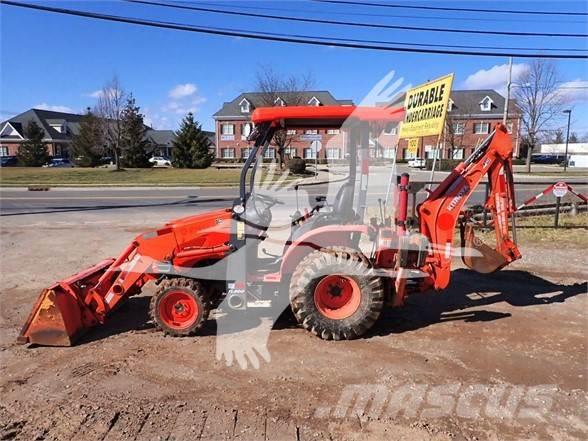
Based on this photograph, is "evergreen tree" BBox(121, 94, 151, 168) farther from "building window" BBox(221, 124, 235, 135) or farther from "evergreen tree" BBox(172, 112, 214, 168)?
"building window" BBox(221, 124, 235, 135)

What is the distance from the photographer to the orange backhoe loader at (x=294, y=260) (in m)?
4.78

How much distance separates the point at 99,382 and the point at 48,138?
73.4 m

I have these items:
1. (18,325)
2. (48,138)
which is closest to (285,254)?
(18,325)

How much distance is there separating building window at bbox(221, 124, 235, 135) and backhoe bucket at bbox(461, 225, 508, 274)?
1982 inches

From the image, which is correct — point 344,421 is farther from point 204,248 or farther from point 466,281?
point 466,281

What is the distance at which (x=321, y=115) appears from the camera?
15.5ft

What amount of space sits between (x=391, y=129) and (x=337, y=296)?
6.13 feet

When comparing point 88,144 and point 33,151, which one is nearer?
point 88,144

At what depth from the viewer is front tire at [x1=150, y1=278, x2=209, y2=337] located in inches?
190

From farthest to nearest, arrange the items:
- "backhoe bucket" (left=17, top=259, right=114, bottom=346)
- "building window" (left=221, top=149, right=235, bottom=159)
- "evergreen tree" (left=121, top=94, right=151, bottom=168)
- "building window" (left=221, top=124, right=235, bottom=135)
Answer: "building window" (left=221, top=149, right=235, bottom=159) → "building window" (left=221, top=124, right=235, bottom=135) → "evergreen tree" (left=121, top=94, right=151, bottom=168) → "backhoe bucket" (left=17, top=259, right=114, bottom=346)

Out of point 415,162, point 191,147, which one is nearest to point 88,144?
point 191,147

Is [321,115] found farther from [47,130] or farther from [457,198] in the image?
[47,130]

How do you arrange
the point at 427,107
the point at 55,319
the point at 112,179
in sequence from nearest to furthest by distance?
the point at 55,319, the point at 427,107, the point at 112,179

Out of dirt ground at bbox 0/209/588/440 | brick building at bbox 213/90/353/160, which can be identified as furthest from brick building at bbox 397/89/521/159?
dirt ground at bbox 0/209/588/440
